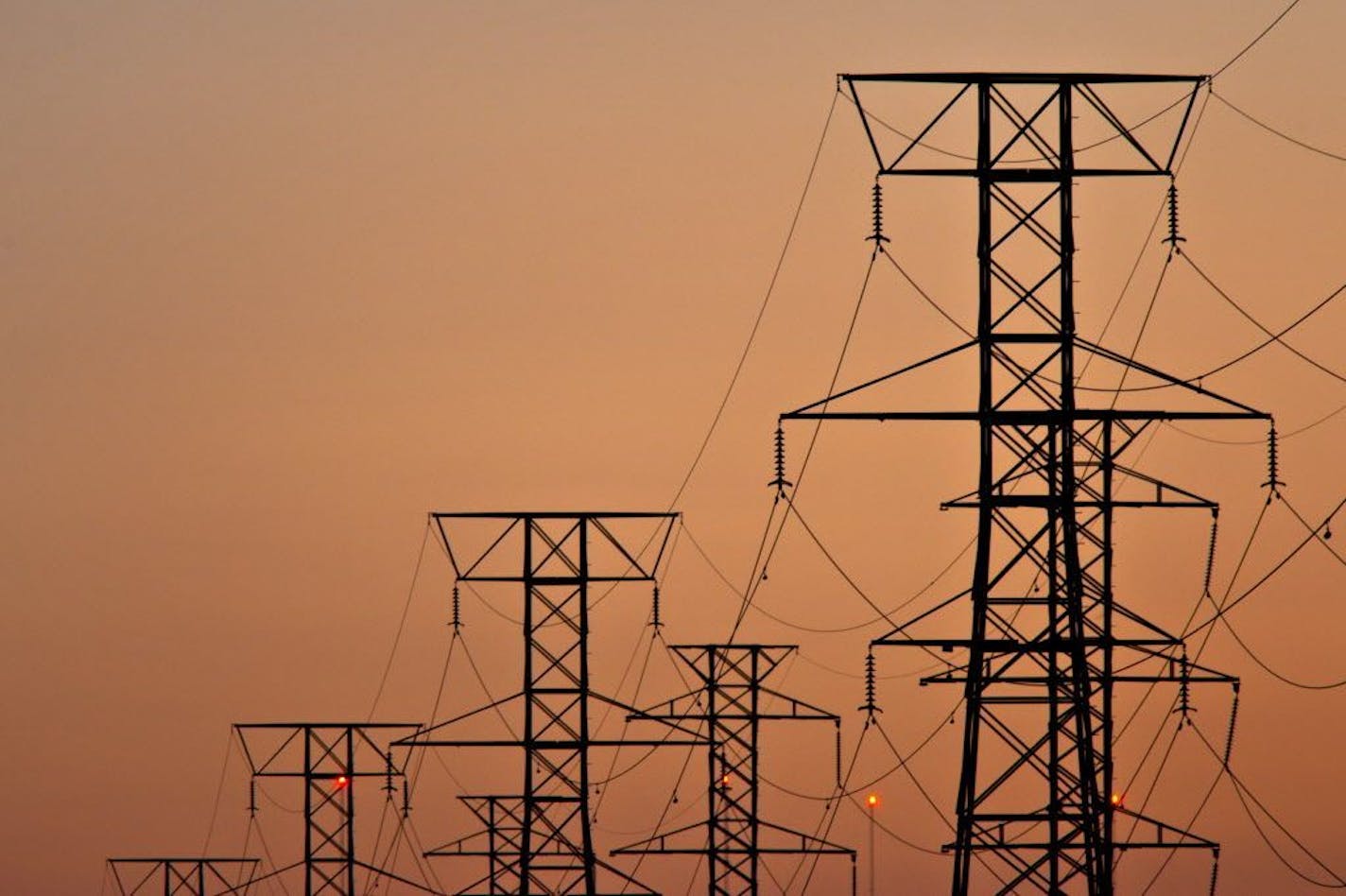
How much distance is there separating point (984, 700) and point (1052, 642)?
1.52m

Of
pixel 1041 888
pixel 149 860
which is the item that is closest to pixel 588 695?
pixel 1041 888

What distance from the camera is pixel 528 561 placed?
84625mm

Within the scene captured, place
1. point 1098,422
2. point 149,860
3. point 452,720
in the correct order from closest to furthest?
point 1098,422 < point 452,720 < point 149,860

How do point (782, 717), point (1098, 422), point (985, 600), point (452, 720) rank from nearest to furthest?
point (985, 600) < point (1098, 422) < point (452, 720) < point (782, 717)

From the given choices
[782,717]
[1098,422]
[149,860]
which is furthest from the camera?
[149,860]

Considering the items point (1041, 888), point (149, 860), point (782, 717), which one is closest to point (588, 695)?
point (782, 717)

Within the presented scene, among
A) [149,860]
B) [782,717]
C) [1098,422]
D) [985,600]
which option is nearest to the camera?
[985,600]

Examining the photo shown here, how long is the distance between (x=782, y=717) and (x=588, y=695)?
1094 cm

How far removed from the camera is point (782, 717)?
308 ft

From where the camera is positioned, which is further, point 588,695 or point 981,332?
point 588,695

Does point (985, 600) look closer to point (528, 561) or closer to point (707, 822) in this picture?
point (528, 561)

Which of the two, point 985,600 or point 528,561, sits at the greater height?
point 528,561

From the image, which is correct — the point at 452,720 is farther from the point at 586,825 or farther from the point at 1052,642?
the point at 1052,642

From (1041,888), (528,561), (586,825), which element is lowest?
(1041,888)
